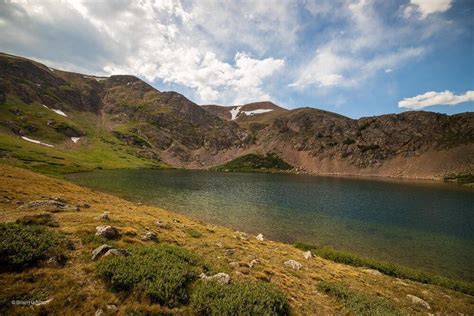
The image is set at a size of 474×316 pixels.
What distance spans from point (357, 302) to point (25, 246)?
19219 mm

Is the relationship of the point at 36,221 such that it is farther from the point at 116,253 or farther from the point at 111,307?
the point at 111,307

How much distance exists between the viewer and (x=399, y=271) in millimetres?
28375

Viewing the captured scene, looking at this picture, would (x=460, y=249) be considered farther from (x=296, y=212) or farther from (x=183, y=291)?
(x=183, y=291)

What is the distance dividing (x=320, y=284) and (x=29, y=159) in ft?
555

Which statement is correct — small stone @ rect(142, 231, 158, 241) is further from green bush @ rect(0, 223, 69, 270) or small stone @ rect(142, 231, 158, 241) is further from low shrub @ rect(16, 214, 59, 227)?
low shrub @ rect(16, 214, 59, 227)

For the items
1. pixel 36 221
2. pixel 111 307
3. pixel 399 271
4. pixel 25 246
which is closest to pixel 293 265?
pixel 111 307

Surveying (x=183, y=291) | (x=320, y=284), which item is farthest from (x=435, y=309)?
(x=183, y=291)

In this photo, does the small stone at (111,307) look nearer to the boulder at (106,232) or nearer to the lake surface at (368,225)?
the boulder at (106,232)

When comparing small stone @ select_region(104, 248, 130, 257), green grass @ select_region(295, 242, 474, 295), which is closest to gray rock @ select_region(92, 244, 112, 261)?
small stone @ select_region(104, 248, 130, 257)

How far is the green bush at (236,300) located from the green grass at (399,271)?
75.5 feet

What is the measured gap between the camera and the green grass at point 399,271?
2570 centimetres

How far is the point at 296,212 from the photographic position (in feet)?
209


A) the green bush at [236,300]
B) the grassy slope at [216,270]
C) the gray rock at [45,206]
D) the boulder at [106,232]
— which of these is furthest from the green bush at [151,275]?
the gray rock at [45,206]

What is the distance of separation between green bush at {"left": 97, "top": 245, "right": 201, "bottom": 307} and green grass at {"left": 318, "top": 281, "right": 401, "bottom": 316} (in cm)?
960
